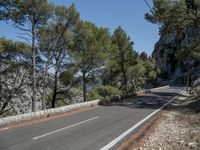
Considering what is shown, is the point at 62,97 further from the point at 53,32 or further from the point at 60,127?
the point at 60,127

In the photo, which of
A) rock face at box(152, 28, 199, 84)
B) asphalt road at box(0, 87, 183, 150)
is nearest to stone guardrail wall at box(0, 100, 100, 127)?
asphalt road at box(0, 87, 183, 150)

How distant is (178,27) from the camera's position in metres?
29.3

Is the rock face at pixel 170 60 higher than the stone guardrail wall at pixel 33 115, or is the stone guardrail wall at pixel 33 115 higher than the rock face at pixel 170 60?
the rock face at pixel 170 60

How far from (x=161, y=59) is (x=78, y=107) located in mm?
128273

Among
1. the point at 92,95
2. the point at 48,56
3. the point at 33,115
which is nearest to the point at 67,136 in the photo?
the point at 33,115

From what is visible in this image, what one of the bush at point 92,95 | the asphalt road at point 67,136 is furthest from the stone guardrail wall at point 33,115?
the bush at point 92,95

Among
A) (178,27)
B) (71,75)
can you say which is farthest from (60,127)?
(71,75)

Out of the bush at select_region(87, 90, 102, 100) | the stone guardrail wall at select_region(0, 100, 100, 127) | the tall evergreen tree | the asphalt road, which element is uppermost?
the tall evergreen tree

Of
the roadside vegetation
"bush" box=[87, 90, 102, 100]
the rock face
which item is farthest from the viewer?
the rock face

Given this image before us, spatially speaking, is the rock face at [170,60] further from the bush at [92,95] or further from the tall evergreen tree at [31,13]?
the tall evergreen tree at [31,13]

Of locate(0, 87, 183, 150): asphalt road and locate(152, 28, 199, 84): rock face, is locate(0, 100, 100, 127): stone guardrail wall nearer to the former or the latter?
locate(0, 87, 183, 150): asphalt road

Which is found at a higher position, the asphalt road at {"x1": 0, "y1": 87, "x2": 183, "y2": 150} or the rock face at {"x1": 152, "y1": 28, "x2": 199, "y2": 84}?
the rock face at {"x1": 152, "y1": 28, "x2": 199, "y2": 84}

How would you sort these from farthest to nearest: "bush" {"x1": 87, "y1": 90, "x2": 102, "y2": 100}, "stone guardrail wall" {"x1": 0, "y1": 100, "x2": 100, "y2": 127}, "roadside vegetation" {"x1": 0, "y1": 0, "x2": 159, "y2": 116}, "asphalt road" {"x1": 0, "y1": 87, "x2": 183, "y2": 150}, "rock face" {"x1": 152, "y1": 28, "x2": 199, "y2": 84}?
"rock face" {"x1": 152, "y1": 28, "x2": 199, "y2": 84}, "bush" {"x1": 87, "y1": 90, "x2": 102, "y2": 100}, "roadside vegetation" {"x1": 0, "y1": 0, "x2": 159, "y2": 116}, "stone guardrail wall" {"x1": 0, "y1": 100, "x2": 100, "y2": 127}, "asphalt road" {"x1": 0, "y1": 87, "x2": 183, "y2": 150}

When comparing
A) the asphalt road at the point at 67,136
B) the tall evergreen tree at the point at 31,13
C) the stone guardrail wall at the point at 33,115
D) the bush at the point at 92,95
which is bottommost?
the asphalt road at the point at 67,136
